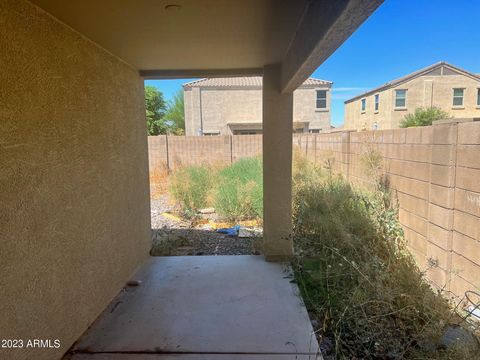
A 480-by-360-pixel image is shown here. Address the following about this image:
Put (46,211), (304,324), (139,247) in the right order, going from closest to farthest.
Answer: (46,211), (304,324), (139,247)

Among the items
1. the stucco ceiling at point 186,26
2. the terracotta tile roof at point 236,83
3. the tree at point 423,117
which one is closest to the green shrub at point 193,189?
the stucco ceiling at point 186,26

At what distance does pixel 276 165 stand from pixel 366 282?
171 cm

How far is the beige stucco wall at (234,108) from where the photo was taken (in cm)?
1905

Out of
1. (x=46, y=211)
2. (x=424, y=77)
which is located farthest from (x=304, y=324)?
(x=424, y=77)

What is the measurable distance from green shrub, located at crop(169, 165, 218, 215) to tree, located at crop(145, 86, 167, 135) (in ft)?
55.3

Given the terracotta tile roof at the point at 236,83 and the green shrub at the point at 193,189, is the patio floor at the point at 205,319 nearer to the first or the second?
the green shrub at the point at 193,189

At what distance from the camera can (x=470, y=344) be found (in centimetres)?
220

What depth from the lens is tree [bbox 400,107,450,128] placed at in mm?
17109

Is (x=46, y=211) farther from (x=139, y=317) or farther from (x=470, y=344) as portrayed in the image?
(x=470, y=344)

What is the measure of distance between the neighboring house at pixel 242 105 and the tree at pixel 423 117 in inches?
177

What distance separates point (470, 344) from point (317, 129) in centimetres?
1782

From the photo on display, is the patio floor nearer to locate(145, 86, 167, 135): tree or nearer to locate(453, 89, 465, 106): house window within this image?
locate(453, 89, 465, 106): house window

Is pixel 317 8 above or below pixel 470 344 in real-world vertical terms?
above

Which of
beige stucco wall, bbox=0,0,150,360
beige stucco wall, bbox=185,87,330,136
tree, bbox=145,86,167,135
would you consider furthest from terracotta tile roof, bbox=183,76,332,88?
beige stucco wall, bbox=0,0,150,360
